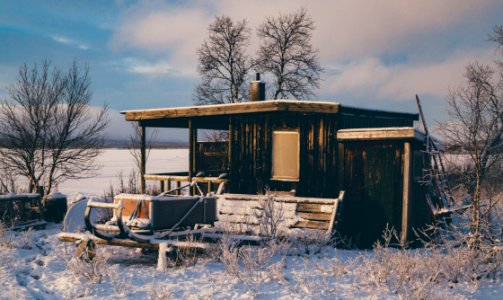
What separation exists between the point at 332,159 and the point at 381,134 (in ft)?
5.30

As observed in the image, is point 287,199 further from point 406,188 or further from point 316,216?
point 406,188

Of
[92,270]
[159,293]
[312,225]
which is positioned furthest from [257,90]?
[159,293]

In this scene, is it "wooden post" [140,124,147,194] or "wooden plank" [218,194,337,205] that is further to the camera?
"wooden post" [140,124,147,194]

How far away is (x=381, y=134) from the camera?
9992mm

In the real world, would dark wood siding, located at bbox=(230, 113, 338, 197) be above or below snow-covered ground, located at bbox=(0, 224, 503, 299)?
above

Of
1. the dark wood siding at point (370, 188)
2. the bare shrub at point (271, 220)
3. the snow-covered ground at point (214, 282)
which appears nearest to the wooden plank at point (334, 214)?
the dark wood siding at point (370, 188)

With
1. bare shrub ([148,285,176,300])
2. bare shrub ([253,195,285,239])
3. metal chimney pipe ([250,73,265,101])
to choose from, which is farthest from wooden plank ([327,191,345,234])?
metal chimney pipe ([250,73,265,101])

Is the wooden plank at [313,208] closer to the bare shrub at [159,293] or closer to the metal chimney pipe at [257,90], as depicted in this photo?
the metal chimney pipe at [257,90]

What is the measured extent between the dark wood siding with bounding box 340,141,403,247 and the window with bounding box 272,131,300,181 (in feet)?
4.79

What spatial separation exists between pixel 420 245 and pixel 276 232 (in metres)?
3.92

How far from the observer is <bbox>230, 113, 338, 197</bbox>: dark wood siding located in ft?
36.9

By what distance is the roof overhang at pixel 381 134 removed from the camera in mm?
9594

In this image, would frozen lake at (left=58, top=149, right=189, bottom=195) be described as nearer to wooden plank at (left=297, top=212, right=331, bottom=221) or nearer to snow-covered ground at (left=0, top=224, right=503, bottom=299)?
wooden plank at (left=297, top=212, right=331, bottom=221)

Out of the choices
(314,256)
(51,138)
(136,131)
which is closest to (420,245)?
(314,256)
